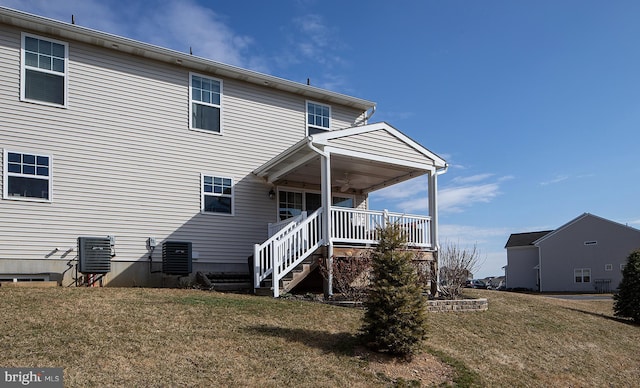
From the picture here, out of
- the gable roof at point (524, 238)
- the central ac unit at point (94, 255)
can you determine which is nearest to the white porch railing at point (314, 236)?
the central ac unit at point (94, 255)

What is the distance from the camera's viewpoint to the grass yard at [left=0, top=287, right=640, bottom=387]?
19.4ft

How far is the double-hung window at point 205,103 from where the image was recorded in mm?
13375

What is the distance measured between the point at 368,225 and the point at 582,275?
2920 cm

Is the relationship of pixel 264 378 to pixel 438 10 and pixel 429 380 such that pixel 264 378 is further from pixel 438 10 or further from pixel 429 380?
pixel 438 10

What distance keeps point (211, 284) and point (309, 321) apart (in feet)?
14.0

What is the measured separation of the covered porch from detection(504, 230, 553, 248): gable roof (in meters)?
30.5

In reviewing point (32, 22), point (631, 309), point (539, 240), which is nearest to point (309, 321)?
point (32, 22)

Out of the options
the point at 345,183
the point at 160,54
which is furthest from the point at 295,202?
the point at 160,54

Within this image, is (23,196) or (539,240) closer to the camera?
(23,196)

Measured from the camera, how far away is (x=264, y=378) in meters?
6.04

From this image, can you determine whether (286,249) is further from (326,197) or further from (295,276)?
(326,197)

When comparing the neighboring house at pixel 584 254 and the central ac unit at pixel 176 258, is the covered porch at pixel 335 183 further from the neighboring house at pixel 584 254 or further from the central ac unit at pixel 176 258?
the neighboring house at pixel 584 254

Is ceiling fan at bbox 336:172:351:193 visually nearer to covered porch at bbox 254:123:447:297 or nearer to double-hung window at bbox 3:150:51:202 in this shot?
covered porch at bbox 254:123:447:297

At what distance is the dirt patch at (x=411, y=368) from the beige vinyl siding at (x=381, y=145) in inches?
220
